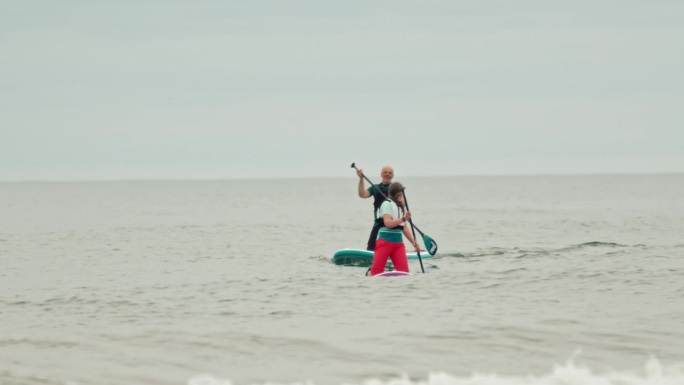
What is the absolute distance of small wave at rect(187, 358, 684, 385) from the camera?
10117 millimetres

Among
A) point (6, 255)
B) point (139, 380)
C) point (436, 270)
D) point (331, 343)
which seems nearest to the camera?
point (139, 380)

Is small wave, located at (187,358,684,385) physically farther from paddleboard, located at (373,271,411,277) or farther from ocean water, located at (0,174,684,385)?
paddleboard, located at (373,271,411,277)

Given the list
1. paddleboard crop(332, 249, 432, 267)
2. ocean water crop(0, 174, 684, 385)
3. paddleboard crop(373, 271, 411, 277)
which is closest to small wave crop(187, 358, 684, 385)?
ocean water crop(0, 174, 684, 385)

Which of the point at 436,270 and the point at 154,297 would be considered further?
the point at 436,270

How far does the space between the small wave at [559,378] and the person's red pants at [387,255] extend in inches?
262

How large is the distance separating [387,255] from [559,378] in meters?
7.74

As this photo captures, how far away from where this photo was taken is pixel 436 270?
2094cm

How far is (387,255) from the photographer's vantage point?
1781 cm

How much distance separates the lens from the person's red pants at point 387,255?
1764 cm

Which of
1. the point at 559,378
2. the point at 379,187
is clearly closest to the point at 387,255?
the point at 379,187

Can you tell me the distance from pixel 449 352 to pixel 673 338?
3046 mm

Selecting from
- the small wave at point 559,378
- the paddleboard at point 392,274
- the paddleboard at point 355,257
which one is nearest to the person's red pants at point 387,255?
the paddleboard at point 392,274

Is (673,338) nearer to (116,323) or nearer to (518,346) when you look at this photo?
(518,346)

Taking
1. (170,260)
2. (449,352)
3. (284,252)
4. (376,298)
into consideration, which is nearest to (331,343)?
(449,352)
